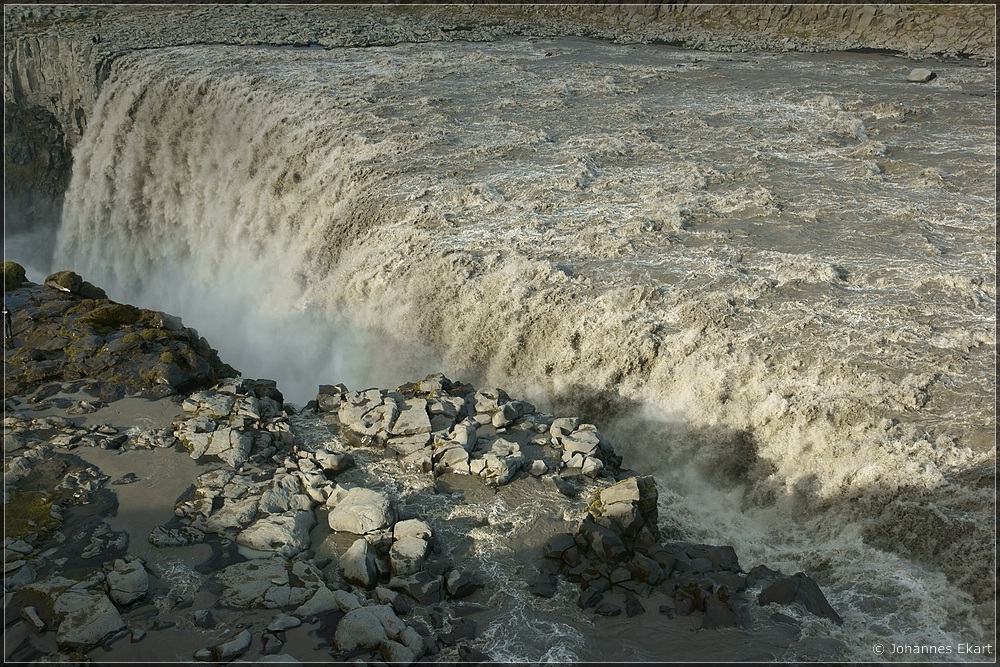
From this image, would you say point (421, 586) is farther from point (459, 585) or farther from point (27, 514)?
point (27, 514)

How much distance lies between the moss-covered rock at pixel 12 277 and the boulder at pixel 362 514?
8.49 metres

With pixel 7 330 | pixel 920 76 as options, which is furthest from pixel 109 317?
pixel 920 76

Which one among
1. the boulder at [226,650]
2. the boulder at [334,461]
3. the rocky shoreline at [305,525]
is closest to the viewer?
the boulder at [226,650]

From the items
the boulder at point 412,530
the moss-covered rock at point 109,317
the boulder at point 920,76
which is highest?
the boulder at point 920,76

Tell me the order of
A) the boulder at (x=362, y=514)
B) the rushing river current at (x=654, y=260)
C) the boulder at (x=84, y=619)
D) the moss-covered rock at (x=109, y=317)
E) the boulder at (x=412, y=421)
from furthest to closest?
the moss-covered rock at (x=109, y=317), the boulder at (x=412, y=421), the rushing river current at (x=654, y=260), the boulder at (x=362, y=514), the boulder at (x=84, y=619)

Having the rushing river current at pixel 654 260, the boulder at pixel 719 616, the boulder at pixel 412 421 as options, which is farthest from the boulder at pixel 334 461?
the boulder at pixel 719 616

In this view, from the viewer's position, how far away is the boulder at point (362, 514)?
28.6ft

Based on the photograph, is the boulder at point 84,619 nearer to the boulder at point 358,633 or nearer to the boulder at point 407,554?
the boulder at point 358,633

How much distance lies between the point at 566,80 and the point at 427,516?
52.3ft

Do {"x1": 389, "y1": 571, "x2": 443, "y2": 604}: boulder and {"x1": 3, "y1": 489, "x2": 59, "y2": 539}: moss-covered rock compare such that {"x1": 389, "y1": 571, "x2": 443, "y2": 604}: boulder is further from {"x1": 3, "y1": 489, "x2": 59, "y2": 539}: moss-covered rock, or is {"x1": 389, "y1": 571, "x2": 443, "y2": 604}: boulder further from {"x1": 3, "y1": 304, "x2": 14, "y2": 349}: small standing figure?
{"x1": 3, "y1": 304, "x2": 14, "y2": 349}: small standing figure

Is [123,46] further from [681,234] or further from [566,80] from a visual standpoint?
[681,234]

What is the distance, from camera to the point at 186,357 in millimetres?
11914

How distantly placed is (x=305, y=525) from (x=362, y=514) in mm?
638

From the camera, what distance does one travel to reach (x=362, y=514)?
8750 millimetres
